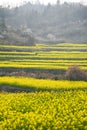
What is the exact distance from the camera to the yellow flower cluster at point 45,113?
46.0 feet

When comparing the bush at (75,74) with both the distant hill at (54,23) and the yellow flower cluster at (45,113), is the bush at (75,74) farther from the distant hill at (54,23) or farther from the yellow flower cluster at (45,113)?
the distant hill at (54,23)

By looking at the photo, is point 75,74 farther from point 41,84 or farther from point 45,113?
point 45,113

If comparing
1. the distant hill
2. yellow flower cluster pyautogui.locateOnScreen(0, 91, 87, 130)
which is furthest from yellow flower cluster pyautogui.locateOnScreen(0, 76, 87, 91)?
the distant hill

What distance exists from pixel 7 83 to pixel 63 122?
1576 cm

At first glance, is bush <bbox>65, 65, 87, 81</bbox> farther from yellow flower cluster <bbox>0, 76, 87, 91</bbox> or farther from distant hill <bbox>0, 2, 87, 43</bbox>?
distant hill <bbox>0, 2, 87, 43</bbox>

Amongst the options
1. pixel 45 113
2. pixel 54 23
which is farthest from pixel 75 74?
pixel 54 23

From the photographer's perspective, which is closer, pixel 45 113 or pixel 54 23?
pixel 45 113

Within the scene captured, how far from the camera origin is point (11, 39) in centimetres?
8400

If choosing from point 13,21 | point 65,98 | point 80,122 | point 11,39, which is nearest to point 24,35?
point 11,39

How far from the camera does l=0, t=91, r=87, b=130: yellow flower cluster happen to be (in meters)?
14.0

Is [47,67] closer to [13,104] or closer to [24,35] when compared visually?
[13,104]

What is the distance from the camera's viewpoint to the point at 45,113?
16031 mm

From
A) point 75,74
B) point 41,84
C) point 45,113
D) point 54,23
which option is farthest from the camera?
point 54,23

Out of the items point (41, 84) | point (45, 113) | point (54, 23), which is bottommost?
point (54, 23)
